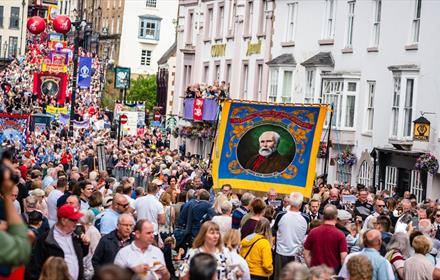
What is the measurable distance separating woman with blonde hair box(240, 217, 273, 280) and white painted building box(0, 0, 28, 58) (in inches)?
5088

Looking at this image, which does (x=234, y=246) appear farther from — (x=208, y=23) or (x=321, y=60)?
(x=208, y=23)

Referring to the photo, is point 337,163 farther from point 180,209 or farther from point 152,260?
point 152,260

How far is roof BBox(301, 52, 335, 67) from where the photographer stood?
4669 centimetres


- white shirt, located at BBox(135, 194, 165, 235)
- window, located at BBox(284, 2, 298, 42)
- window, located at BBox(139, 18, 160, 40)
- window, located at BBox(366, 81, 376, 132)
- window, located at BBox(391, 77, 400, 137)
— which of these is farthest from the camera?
window, located at BBox(139, 18, 160, 40)

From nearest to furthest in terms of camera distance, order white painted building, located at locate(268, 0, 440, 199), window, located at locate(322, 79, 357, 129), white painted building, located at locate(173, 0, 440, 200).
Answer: white painted building, located at locate(268, 0, 440, 199) → white painted building, located at locate(173, 0, 440, 200) → window, located at locate(322, 79, 357, 129)

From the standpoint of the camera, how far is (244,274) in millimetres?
13508

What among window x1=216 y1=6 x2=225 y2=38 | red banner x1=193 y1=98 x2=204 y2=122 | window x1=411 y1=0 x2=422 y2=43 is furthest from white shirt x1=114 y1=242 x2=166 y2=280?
window x1=216 y1=6 x2=225 y2=38

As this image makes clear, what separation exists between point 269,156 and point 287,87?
23.8 meters

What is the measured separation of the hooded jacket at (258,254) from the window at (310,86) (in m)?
32.2

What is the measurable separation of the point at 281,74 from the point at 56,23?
327 inches

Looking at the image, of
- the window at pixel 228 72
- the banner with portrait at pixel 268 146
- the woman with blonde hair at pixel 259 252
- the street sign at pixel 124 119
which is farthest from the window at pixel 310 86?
the woman with blonde hair at pixel 259 252

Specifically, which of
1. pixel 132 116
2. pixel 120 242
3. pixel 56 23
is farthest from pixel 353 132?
pixel 120 242

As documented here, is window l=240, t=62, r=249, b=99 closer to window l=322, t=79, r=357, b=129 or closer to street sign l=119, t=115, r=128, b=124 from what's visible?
street sign l=119, t=115, r=128, b=124

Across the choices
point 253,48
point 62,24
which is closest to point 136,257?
point 62,24
